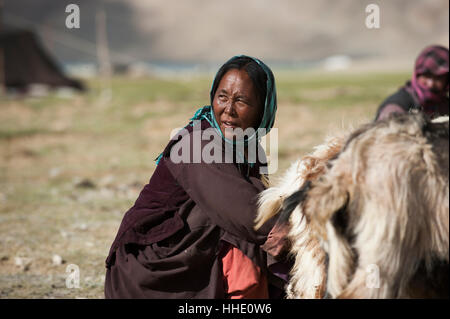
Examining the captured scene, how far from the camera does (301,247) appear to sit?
6.59ft

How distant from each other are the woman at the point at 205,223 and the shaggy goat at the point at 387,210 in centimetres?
41

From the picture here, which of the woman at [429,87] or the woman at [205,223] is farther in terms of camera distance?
the woman at [429,87]

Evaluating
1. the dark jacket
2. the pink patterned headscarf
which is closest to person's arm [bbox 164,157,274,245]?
the dark jacket

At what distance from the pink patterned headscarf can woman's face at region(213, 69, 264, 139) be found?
13.0 ft

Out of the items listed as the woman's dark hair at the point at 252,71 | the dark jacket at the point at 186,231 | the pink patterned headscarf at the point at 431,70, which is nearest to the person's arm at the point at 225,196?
the dark jacket at the point at 186,231

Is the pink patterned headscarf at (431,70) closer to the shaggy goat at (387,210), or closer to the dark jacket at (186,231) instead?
the dark jacket at (186,231)

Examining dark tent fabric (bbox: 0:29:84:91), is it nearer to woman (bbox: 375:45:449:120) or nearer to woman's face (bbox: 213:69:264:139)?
woman (bbox: 375:45:449:120)

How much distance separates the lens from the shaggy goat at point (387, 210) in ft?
5.20

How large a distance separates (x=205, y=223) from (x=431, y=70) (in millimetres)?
4405

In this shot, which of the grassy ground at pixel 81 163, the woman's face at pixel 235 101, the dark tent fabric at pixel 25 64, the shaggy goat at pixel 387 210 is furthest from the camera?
the dark tent fabric at pixel 25 64

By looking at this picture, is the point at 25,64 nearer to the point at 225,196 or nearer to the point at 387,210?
the point at 225,196

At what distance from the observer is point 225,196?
2023 mm

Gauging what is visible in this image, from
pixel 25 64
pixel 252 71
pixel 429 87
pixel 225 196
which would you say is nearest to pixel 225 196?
pixel 225 196
